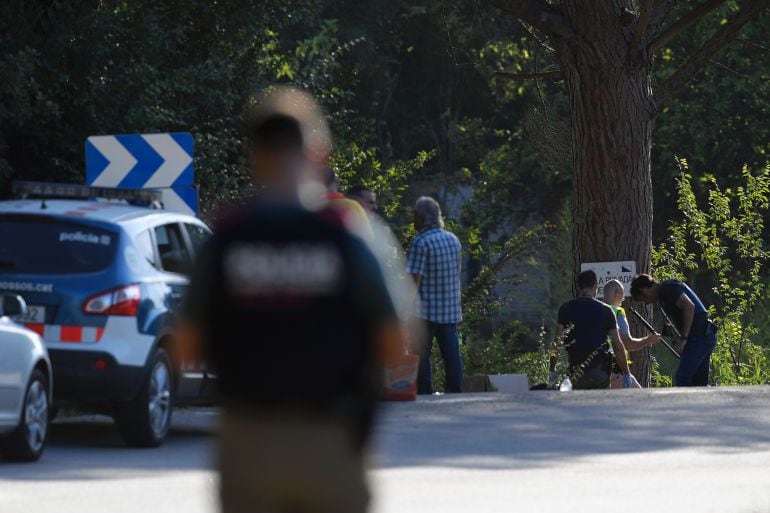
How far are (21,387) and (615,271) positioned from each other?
988cm

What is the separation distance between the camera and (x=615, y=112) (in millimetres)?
20016

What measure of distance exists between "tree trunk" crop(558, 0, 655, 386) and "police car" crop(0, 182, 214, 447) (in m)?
8.22

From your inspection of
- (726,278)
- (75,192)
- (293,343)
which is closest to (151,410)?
(75,192)

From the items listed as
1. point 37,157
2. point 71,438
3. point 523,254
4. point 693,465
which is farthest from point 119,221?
point 523,254

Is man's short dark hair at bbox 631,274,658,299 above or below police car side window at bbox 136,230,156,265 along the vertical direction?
below

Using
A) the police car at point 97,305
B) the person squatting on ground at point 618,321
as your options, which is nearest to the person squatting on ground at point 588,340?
the person squatting on ground at point 618,321

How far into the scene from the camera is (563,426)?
45.1 feet

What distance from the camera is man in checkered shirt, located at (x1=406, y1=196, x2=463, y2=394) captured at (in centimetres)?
1628

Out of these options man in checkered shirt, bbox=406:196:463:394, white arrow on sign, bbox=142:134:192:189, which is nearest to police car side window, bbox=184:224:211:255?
man in checkered shirt, bbox=406:196:463:394

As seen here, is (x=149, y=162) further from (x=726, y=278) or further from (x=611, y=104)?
(x=726, y=278)

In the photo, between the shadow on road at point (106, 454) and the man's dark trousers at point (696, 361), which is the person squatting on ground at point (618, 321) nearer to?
the man's dark trousers at point (696, 361)

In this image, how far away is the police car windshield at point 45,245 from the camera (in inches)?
492

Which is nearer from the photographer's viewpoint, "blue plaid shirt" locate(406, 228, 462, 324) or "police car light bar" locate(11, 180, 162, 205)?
"police car light bar" locate(11, 180, 162, 205)

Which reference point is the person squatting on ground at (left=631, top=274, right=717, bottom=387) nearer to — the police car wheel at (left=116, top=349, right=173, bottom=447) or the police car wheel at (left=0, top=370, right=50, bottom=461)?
the police car wheel at (left=116, top=349, right=173, bottom=447)
